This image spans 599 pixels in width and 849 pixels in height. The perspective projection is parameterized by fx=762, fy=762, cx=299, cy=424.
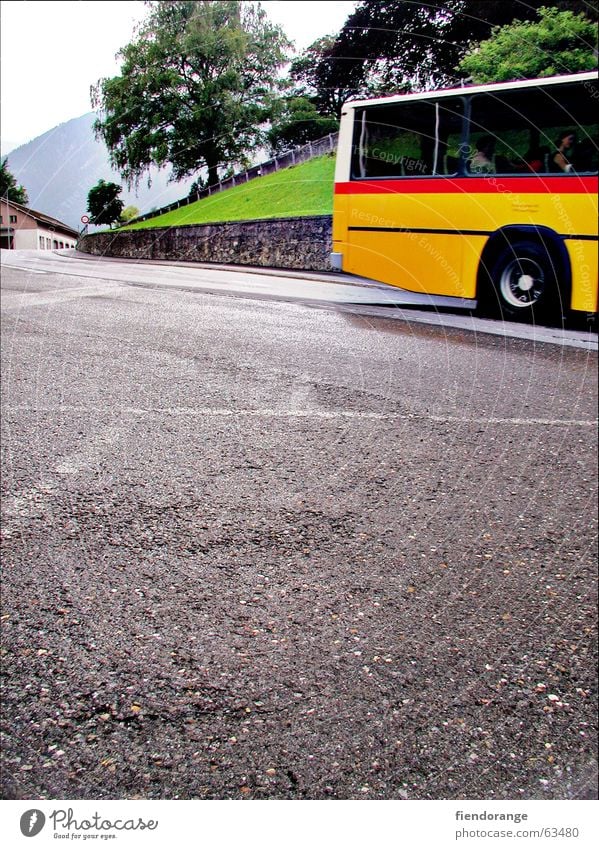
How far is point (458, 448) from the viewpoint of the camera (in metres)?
2.54

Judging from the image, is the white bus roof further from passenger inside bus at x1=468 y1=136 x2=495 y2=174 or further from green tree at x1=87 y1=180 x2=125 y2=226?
Result: green tree at x1=87 y1=180 x2=125 y2=226

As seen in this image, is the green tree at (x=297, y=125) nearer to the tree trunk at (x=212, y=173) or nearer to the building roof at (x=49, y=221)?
the tree trunk at (x=212, y=173)

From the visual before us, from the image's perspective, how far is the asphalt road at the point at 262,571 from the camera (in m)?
1.25

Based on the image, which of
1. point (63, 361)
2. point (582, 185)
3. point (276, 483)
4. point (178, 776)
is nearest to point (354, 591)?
point (276, 483)

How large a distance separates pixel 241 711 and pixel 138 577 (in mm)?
487

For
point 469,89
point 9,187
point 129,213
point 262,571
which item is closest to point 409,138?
point 469,89

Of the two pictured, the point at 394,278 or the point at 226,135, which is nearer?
the point at 226,135

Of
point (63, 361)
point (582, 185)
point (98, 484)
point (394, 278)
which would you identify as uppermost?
point (582, 185)

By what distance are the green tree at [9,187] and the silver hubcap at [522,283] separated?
0.58 meters

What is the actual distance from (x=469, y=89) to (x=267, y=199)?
29 centimetres

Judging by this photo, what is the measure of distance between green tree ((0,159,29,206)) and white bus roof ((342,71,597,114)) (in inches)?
16.2

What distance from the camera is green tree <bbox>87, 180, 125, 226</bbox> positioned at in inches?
33.0

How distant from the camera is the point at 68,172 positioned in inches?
30.9
